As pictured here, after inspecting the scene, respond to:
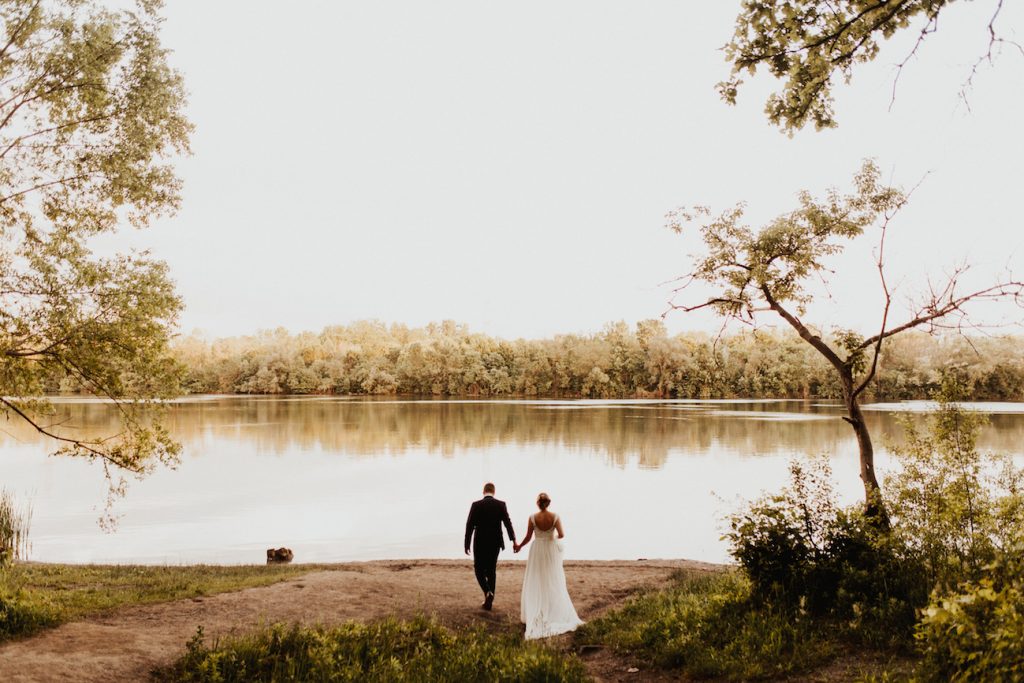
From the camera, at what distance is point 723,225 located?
1252 cm

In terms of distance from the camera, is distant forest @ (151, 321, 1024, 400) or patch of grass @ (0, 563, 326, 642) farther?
distant forest @ (151, 321, 1024, 400)

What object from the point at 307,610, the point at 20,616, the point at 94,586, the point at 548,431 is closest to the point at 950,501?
the point at 307,610

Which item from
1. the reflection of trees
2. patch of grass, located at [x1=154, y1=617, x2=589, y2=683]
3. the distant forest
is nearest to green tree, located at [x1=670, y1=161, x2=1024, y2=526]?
patch of grass, located at [x1=154, y1=617, x2=589, y2=683]

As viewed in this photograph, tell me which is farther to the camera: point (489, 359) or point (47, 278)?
point (489, 359)

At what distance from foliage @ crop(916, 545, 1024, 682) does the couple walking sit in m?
4.81

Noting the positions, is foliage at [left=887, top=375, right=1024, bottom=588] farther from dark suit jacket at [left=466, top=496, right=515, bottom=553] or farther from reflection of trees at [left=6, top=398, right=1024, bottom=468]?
reflection of trees at [left=6, top=398, right=1024, bottom=468]

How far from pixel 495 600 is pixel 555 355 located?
315ft

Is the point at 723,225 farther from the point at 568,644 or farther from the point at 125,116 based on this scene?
the point at 125,116

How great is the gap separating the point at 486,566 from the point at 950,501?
20.3ft

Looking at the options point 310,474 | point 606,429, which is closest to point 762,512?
point 310,474

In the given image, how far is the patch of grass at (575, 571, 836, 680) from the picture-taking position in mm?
6633

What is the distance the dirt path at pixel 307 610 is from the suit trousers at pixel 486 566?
1.21ft

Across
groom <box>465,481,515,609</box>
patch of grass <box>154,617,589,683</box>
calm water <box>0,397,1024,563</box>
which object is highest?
groom <box>465,481,515,609</box>

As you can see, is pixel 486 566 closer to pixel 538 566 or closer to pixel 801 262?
pixel 538 566
